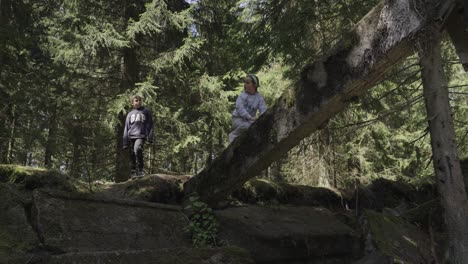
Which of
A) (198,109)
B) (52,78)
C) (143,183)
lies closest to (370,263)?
(143,183)

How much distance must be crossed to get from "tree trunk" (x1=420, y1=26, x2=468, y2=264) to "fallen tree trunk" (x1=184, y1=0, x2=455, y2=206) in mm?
448

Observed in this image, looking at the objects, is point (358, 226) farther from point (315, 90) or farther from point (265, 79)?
point (265, 79)

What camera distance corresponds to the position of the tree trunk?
180 inches

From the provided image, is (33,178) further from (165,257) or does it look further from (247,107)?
(247,107)

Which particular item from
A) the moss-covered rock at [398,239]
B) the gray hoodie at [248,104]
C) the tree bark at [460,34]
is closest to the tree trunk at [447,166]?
the tree bark at [460,34]

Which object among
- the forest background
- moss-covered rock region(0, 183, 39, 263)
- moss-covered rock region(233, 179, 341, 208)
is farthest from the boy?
the forest background

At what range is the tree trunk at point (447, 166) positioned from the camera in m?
4.58

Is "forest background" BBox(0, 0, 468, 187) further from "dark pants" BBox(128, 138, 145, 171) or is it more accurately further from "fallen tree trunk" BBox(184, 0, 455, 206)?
"fallen tree trunk" BBox(184, 0, 455, 206)

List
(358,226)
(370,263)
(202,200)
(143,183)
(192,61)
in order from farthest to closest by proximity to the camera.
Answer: (192,61)
(358,226)
(143,183)
(202,200)
(370,263)

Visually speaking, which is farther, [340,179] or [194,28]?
[194,28]

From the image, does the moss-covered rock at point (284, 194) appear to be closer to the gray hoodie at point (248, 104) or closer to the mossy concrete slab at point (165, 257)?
the gray hoodie at point (248, 104)

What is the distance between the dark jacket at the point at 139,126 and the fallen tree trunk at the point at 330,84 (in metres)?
2.65

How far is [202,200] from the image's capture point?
6320mm

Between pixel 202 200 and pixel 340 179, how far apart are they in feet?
20.3
